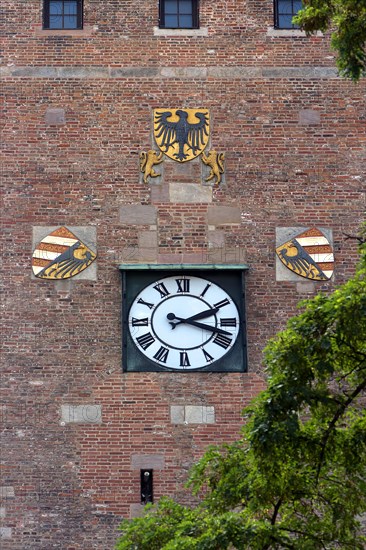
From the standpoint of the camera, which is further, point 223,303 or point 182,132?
point 182,132

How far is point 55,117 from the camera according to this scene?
25938 mm

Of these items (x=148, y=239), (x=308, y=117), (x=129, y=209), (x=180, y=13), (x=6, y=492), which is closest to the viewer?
(x=6, y=492)

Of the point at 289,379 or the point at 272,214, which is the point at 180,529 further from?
the point at 272,214

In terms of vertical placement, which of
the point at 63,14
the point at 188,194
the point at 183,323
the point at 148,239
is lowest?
the point at 183,323

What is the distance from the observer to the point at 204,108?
26.1 metres

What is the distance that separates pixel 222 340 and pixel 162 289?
3.60 ft

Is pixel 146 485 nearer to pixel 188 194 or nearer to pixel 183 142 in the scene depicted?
pixel 188 194

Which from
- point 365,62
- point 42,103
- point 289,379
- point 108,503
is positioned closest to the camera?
point 289,379

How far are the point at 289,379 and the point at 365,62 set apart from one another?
372 centimetres

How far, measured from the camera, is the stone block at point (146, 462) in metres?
Result: 24.5

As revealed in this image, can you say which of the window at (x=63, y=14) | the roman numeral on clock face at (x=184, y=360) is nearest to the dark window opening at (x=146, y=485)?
the roman numeral on clock face at (x=184, y=360)

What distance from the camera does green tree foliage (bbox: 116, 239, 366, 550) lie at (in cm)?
1791

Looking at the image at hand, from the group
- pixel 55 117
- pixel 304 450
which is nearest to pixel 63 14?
pixel 55 117

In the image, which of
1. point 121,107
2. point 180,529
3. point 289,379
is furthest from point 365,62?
point 121,107
